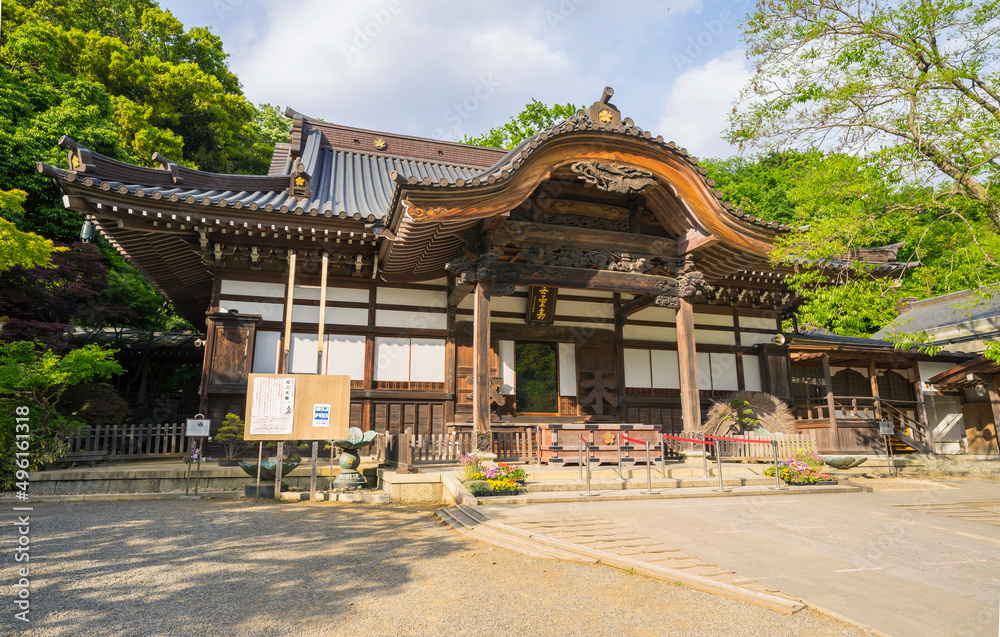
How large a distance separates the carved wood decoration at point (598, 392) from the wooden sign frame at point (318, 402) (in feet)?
20.4

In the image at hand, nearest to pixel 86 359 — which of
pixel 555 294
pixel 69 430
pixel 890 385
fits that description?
pixel 69 430

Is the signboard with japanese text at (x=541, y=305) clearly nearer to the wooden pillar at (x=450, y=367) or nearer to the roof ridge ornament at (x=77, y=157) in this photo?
the wooden pillar at (x=450, y=367)

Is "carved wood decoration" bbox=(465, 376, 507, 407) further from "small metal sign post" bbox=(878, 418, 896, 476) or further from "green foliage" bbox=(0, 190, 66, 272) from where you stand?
"small metal sign post" bbox=(878, 418, 896, 476)

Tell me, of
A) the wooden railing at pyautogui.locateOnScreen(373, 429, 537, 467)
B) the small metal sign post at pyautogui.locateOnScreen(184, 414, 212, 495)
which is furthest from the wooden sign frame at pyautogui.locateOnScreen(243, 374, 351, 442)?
the small metal sign post at pyautogui.locateOnScreen(184, 414, 212, 495)

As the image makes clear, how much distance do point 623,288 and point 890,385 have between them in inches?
474

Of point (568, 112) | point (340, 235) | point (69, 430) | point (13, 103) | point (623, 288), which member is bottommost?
point (69, 430)

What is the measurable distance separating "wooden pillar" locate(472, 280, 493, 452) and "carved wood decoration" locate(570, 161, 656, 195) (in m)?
2.71

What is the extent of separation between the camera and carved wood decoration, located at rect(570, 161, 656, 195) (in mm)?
9906

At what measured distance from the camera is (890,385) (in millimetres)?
16953

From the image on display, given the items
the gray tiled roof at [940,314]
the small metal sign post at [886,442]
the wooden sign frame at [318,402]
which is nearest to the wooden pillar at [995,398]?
the small metal sign post at [886,442]

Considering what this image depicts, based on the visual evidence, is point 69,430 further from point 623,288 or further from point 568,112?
point 568,112

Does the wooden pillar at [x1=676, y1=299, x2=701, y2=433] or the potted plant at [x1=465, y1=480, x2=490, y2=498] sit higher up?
the wooden pillar at [x1=676, y1=299, x2=701, y2=433]

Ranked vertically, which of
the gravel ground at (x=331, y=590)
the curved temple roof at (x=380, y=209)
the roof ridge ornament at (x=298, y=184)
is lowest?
the gravel ground at (x=331, y=590)

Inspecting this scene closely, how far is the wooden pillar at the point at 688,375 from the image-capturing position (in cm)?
1037
